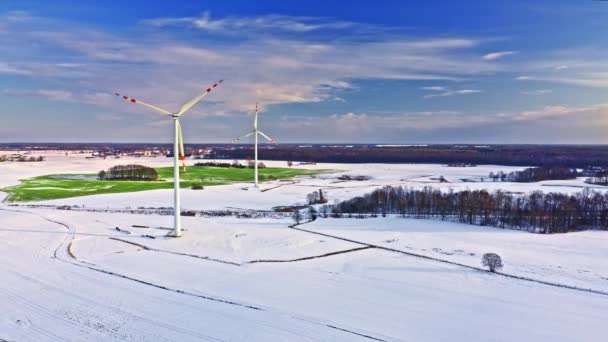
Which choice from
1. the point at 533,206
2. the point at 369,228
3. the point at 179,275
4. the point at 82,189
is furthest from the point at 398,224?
the point at 82,189

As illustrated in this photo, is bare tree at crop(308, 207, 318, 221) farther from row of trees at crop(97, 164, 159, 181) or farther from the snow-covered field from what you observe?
row of trees at crop(97, 164, 159, 181)

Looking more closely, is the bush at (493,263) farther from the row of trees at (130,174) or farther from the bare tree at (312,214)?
the row of trees at (130,174)

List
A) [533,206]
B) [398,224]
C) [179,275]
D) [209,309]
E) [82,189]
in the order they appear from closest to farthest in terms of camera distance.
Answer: [209,309] → [179,275] → [398,224] → [533,206] → [82,189]

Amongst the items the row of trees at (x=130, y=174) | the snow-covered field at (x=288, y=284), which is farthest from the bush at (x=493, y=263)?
the row of trees at (x=130, y=174)

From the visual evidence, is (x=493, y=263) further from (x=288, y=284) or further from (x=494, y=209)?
Result: (x=494, y=209)

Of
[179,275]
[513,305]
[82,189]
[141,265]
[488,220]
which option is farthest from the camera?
[82,189]

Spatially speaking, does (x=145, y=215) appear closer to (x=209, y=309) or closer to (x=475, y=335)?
(x=209, y=309)
